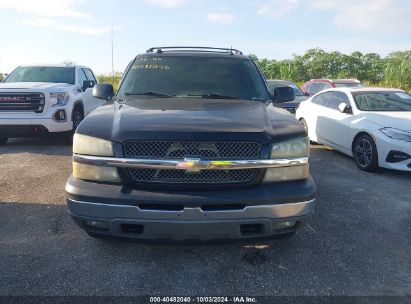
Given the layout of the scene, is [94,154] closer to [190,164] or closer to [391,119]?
[190,164]

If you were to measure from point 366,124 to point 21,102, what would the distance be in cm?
656

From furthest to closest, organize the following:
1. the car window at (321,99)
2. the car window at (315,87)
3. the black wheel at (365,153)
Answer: the car window at (315,87) < the car window at (321,99) < the black wheel at (365,153)

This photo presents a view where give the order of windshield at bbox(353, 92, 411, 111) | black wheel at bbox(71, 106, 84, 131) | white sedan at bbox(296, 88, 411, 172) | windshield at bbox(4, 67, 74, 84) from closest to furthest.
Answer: white sedan at bbox(296, 88, 411, 172) → windshield at bbox(353, 92, 411, 111) → black wheel at bbox(71, 106, 84, 131) → windshield at bbox(4, 67, 74, 84)

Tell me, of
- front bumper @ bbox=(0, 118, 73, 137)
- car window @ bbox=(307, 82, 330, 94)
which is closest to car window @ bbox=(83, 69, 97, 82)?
front bumper @ bbox=(0, 118, 73, 137)

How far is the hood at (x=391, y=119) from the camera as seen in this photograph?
6.06 meters

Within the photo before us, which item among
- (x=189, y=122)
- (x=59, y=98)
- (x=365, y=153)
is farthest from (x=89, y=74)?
(x=189, y=122)

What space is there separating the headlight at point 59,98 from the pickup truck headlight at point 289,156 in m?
6.17

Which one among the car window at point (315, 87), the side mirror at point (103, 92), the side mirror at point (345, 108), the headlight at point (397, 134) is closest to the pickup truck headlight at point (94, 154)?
the side mirror at point (103, 92)

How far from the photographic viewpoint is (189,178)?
286 cm

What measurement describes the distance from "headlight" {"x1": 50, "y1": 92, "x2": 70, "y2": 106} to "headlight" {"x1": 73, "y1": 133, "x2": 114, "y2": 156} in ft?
17.4

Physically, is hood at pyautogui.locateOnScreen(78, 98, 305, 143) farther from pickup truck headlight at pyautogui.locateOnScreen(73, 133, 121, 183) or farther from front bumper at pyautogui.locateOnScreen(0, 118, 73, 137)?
front bumper at pyautogui.locateOnScreen(0, 118, 73, 137)

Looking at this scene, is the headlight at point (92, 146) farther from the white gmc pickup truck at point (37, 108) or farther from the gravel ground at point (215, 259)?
the white gmc pickup truck at point (37, 108)

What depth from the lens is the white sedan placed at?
595 cm

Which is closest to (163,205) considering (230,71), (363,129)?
(230,71)
